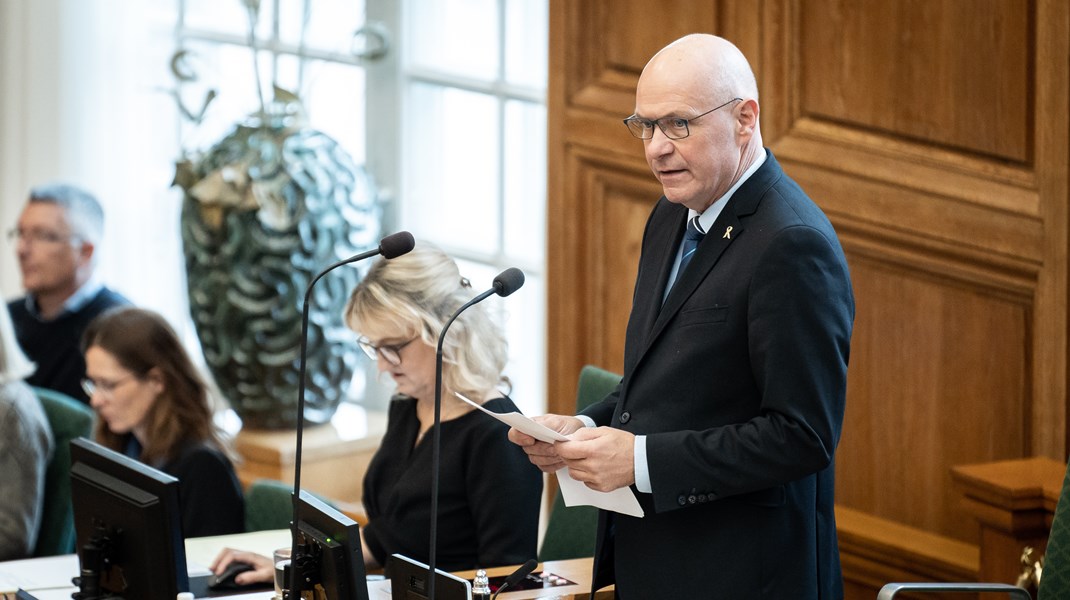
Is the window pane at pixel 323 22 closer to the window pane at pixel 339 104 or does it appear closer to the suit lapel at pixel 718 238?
the window pane at pixel 339 104

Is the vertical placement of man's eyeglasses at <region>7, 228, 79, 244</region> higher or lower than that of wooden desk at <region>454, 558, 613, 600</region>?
higher

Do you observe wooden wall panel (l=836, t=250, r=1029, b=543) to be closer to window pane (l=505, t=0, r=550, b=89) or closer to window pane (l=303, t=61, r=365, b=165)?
window pane (l=505, t=0, r=550, b=89)

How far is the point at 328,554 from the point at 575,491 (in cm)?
42

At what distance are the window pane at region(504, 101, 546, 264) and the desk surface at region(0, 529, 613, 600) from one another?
1.64m

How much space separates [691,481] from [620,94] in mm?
2000

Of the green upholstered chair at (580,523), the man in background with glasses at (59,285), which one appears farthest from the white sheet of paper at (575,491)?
the man in background with glasses at (59,285)

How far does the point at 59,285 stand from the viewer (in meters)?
5.06

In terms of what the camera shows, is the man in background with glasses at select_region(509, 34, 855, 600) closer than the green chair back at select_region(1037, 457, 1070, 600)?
Yes

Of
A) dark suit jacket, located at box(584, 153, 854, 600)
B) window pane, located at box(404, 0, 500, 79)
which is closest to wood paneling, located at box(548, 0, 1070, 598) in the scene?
dark suit jacket, located at box(584, 153, 854, 600)

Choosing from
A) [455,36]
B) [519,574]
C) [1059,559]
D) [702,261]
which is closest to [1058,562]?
[1059,559]

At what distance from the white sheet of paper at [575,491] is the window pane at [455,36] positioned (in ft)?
8.46

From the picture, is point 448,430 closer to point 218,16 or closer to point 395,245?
point 395,245

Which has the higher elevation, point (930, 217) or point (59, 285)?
point (930, 217)

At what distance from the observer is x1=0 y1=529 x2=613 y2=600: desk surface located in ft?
8.58
